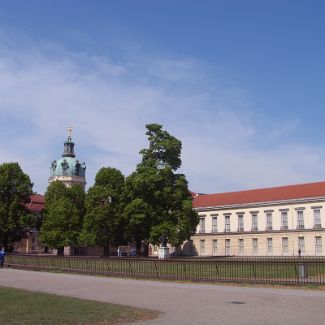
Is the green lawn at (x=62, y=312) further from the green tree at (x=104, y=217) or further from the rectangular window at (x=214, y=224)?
the rectangular window at (x=214, y=224)

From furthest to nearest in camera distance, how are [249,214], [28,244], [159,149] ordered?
[28,244], [249,214], [159,149]

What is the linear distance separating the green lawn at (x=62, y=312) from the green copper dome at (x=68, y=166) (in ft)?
371

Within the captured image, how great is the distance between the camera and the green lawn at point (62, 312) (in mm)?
10383

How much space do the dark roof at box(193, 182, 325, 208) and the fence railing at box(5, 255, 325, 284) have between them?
4662cm

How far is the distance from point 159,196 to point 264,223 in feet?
89.5

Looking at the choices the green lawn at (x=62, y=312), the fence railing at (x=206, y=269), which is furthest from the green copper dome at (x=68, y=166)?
the green lawn at (x=62, y=312)

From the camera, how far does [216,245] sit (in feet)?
261

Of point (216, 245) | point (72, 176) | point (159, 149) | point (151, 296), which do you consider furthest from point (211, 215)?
point (151, 296)

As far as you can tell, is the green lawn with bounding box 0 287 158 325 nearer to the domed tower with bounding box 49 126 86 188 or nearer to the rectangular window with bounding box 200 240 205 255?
the rectangular window with bounding box 200 240 205 255

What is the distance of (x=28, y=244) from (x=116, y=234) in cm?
5064

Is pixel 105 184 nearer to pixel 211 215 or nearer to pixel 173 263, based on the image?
pixel 211 215

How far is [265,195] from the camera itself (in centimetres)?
7550

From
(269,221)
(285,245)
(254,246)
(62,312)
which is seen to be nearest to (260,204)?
(269,221)

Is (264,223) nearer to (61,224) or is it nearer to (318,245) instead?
(318,245)
